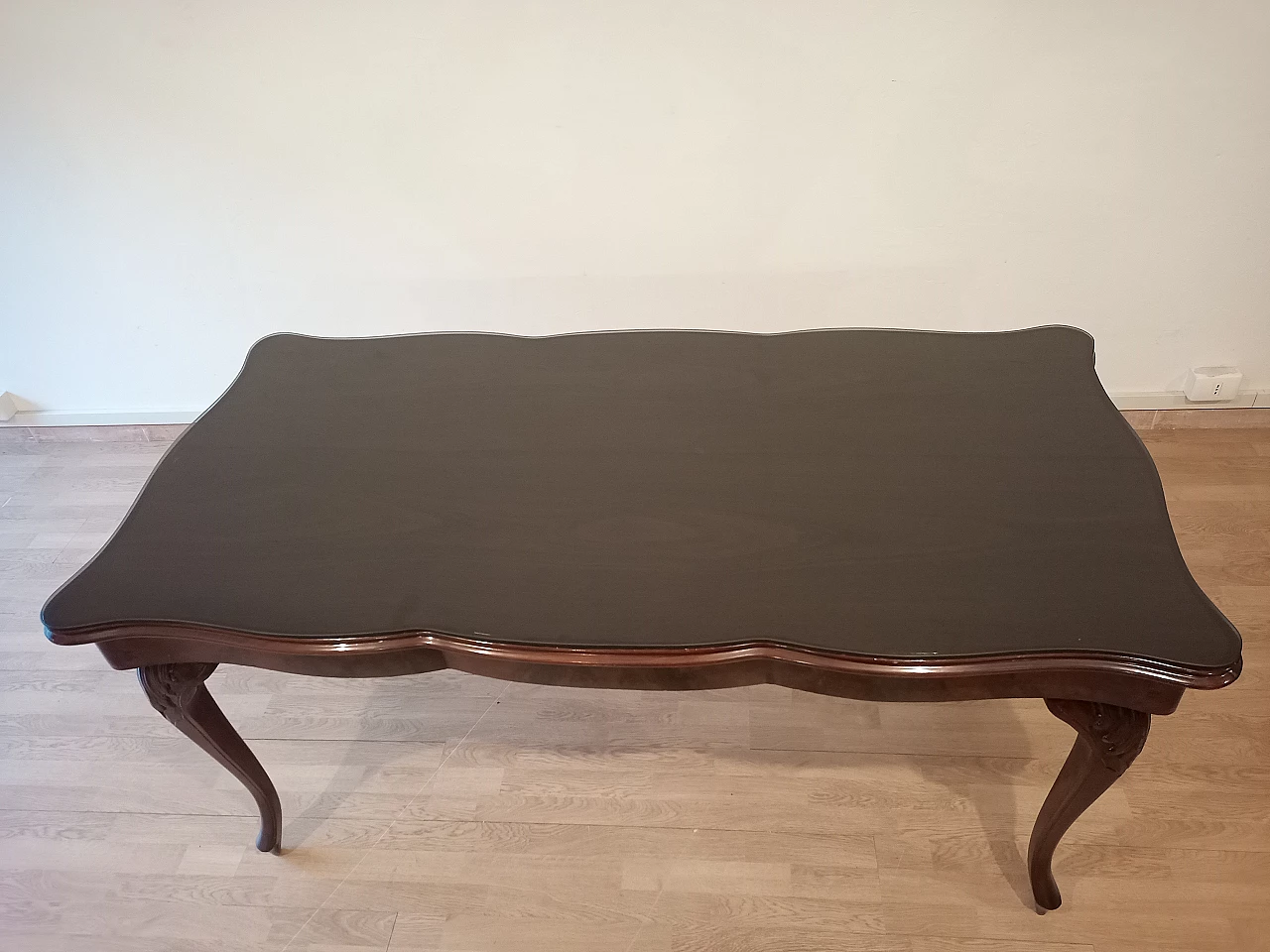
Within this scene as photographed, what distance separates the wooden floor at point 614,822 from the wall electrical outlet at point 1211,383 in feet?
1.83

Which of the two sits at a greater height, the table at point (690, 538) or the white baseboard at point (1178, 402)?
the table at point (690, 538)

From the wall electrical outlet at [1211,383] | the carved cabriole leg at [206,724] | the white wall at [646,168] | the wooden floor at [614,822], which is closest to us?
the carved cabriole leg at [206,724]

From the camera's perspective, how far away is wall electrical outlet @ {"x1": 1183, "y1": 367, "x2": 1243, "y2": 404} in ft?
7.47

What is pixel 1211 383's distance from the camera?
7.48 feet

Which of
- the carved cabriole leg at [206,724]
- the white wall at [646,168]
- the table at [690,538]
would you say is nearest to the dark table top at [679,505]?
the table at [690,538]

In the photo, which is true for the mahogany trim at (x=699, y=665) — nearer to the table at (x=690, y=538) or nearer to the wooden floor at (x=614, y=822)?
the table at (x=690, y=538)

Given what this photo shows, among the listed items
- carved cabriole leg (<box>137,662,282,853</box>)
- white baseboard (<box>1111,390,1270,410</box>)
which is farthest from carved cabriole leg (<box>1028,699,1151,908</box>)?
white baseboard (<box>1111,390,1270,410</box>)

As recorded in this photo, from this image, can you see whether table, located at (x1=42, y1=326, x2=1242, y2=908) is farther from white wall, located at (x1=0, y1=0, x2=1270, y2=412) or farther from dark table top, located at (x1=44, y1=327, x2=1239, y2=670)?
white wall, located at (x1=0, y1=0, x2=1270, y2=412)

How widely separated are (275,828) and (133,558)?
0.60 m

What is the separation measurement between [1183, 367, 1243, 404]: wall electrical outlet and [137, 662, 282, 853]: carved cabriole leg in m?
→ 2.37

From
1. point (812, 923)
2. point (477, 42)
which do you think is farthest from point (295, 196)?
point (812, 923)

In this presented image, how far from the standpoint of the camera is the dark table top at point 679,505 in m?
1.11

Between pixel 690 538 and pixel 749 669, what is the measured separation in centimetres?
21

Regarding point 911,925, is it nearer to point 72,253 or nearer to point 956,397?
point 956,397
